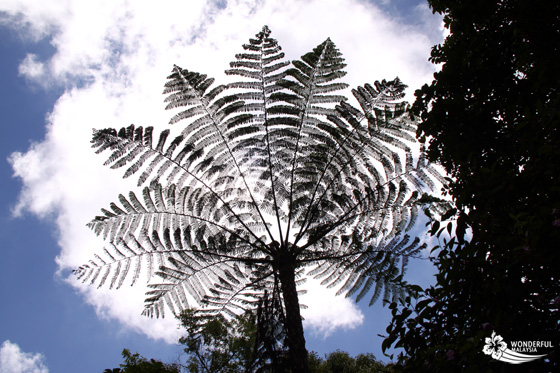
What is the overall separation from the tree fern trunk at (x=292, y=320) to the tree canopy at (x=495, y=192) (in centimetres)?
115

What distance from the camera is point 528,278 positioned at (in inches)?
64.4

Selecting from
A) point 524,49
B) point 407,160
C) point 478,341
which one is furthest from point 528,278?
point 407,160

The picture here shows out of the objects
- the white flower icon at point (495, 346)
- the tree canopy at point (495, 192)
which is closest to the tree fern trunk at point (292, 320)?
the tree canopy at point (495, 192)

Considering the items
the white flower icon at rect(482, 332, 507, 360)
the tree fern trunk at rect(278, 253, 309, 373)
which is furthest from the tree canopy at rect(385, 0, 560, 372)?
the tree fern trunk at rect(278, 253, 309, 373)

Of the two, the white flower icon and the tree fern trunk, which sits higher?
the tree fern trunk

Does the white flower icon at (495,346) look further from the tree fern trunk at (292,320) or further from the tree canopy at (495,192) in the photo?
the tree fern trunk at (292,320)

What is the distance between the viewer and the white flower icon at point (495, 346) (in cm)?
142

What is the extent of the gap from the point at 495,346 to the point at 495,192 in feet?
2.18

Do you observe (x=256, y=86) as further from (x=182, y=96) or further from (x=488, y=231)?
(x=488, y=231)

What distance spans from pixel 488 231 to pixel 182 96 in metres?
3.20

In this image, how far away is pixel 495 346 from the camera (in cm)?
145

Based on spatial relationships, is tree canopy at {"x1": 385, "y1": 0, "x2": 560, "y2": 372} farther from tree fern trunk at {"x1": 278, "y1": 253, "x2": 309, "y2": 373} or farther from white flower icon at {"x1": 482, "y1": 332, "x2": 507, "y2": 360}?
tree fern trunk at {"x1": 278, "y1": 253, "x2": 309, "y2": 373}

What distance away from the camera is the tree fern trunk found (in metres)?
2.79

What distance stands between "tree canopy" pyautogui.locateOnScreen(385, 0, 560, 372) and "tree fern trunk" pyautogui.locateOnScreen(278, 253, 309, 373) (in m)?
1.15
